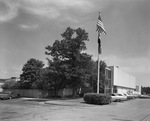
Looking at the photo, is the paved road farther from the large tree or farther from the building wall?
the building wall

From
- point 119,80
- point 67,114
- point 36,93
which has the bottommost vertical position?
point 67,114

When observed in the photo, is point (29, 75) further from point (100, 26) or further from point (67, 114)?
point (67, 114)

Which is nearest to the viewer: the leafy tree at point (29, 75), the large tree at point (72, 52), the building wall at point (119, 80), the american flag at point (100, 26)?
the american flag at point (100, 26)

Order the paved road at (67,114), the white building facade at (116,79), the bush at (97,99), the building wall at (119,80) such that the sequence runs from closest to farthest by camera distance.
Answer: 1. the paved road at (67,114)
2. the bush at (97,99)
3. the white building facade at (116,79)
4. the building wall at (119,80)

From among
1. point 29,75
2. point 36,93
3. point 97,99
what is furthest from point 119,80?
point 97,99

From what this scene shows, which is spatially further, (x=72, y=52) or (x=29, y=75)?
(x=29, y=75)

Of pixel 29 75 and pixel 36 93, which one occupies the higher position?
pixel 29 75

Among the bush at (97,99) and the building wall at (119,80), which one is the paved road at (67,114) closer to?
the bush at (97,99)

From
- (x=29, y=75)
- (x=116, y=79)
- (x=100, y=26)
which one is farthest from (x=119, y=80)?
(x=100, y=26)

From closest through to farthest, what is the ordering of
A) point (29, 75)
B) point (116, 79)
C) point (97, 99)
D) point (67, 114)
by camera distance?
point (67, 114) → point (97, 99) → point (29, 75) → point (116, 79)

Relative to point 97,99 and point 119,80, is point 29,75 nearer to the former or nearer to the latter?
point 97,99

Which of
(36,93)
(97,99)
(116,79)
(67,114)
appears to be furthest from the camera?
(116,79)

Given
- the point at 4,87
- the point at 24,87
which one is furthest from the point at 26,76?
the point at 4,87

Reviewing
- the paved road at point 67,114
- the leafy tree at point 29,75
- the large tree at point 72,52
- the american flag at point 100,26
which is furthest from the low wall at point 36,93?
the paved road at point 67,114
